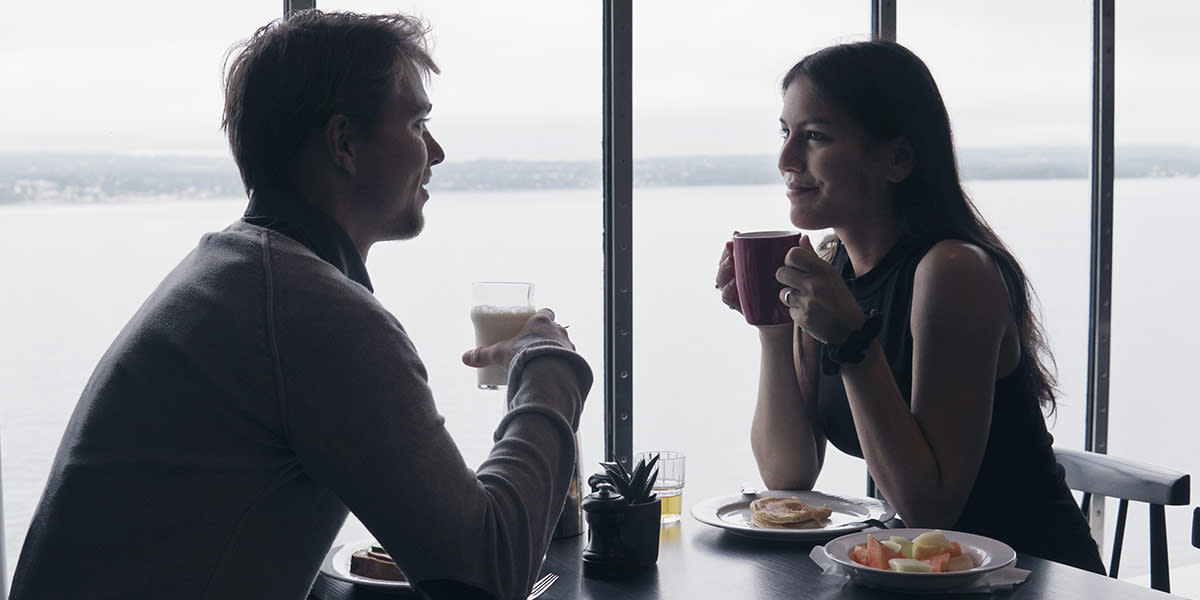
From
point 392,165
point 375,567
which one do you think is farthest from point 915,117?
point 375,567

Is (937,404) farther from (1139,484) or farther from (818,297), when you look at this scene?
(1139,484)

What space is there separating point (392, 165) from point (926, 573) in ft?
2.64

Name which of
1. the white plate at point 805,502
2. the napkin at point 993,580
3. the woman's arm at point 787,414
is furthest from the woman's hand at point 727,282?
the napkin at point 993,580

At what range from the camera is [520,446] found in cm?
113

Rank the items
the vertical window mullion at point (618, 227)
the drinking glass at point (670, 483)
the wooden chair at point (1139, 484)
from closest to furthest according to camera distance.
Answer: the drinking glass at point (670, 483), the wooden chair at point (1139, 484), the vertical window mullion at point (618, 227)

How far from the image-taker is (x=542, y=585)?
131 cm

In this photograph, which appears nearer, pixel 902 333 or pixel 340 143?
pixel 340 143

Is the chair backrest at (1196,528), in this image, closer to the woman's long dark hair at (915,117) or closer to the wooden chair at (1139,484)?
the wooden chair at (1139,484)

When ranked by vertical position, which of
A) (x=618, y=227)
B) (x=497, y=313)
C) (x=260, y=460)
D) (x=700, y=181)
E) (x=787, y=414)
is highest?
(x=700, y=181)

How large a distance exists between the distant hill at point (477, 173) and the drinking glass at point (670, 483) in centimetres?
62

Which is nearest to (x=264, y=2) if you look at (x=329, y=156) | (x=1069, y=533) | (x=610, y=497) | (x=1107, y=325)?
(x=329, y=156)

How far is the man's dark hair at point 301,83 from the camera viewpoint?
1.17 m

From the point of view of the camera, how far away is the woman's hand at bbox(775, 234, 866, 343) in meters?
1.57

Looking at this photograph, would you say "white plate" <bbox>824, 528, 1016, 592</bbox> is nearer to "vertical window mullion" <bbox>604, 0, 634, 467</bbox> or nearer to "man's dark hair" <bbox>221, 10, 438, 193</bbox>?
"man's dark hair" <bbox>221, 10, 438, 193</bbox>
